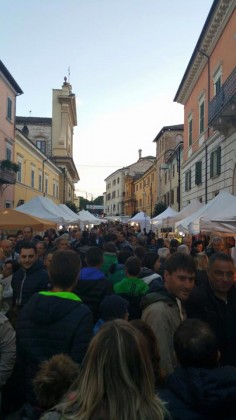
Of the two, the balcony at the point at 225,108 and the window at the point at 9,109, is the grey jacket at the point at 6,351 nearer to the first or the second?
the balcony at the point at 225,108

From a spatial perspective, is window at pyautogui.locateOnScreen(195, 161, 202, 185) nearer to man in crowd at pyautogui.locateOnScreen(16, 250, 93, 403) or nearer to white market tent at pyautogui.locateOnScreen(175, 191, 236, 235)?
white market tent at pyautogui.locateOnScreen(175, 191, 236, 235)

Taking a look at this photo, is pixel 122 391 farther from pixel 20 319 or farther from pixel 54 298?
pixel 20 319

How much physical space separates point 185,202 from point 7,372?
30.5 metres

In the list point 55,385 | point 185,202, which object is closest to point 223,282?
point 55,385

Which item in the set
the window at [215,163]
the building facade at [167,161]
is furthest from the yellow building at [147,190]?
the window at [215,163]

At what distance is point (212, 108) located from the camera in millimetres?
19609

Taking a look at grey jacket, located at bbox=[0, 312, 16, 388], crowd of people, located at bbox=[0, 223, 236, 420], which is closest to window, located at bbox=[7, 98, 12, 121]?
crowd of people, located at bbox=[0, 223, 236, 420]

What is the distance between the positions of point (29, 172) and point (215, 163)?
2045 centimetres

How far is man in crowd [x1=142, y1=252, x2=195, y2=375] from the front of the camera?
304 centimetres

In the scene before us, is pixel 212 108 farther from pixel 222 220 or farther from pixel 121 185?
pixel 121 185

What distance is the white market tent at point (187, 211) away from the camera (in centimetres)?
1769

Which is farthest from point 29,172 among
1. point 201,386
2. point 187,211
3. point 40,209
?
point 201,386

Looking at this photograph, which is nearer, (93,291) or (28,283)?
(93,291)

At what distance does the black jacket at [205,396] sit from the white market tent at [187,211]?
1571 centimetres
